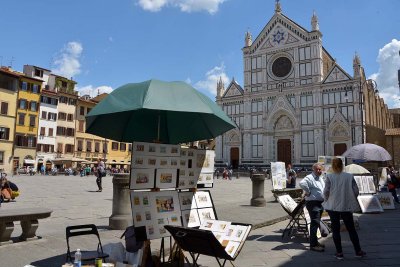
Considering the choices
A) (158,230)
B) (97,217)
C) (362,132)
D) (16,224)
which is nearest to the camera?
(158,230)

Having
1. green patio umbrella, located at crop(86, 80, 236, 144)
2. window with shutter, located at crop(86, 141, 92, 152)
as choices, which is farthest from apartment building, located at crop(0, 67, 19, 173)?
green patio umbrella, located at crop(86, 80, 236, 144)

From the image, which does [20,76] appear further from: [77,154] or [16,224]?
[16,224]

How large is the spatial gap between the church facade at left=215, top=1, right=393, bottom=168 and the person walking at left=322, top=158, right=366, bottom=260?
115 feet

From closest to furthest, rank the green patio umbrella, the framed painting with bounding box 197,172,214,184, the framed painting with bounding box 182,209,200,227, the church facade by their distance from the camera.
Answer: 1. the green patio umbrella
2. the framed painting with bounding box 182,209,200,227
3. the framed painting with bounding box 197,172,214,184
4. the church facade

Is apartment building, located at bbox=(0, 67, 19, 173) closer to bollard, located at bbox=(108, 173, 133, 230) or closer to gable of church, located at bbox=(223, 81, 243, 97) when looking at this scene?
gable of church, located at bbox=(223, 81, 243, 97)

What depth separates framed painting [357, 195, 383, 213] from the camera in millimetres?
12141

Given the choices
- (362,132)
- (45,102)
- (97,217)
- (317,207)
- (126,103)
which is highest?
(45,102)

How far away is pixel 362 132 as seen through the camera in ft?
127

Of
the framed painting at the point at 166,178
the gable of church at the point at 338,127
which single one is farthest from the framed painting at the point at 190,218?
the gable of church at the point at 338,127

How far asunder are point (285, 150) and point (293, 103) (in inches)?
242

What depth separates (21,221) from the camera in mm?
6160

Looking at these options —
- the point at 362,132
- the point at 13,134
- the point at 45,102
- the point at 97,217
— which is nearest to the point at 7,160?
the point at 13,134

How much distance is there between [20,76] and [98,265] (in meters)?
42.4

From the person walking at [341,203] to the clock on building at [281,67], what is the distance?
41.8 m
